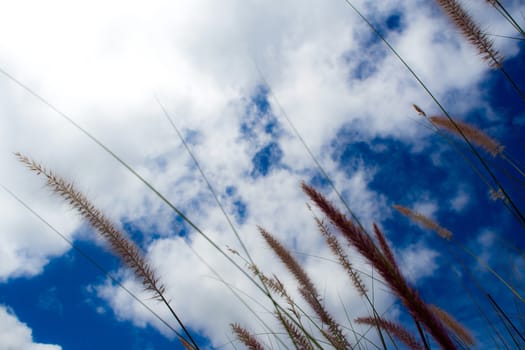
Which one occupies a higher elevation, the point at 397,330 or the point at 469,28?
the point at 469,28

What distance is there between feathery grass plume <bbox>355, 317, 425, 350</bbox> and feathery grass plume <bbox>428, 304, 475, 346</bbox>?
409 mm

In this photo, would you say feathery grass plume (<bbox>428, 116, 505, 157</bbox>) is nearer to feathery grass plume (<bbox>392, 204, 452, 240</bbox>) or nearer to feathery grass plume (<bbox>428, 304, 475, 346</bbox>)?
feathery grass plume (<bbox>392, 204, 452, 240</bbox>)

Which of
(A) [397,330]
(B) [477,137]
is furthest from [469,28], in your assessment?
(A) [397,330]

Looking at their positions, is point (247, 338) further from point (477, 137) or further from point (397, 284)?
point (477, 137)

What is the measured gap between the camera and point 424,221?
323cm

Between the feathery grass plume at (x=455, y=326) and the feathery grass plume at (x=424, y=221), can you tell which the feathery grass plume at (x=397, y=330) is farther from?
the feathery grass plume at (x=424, y=221)

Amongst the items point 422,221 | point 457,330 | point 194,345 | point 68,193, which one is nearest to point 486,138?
point 422,221

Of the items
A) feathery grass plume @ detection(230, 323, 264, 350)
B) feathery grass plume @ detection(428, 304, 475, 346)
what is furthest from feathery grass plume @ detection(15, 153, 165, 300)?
feathery grass plume @ detection(428, 304, 475, 346)

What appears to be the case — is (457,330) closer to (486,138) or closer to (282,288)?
(282,288)

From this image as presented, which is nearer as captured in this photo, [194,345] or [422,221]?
[194,345]

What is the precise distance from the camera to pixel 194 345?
1.80m

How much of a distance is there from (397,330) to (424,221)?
4.67 feet

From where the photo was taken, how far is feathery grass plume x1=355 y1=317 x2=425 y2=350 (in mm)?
1874

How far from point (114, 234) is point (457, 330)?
225 cm
